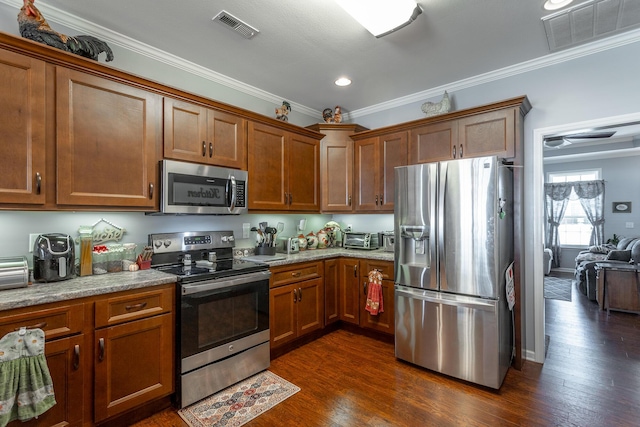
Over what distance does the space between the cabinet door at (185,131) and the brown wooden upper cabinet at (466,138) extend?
212 cm

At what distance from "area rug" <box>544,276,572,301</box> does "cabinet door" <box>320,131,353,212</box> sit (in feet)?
13.5

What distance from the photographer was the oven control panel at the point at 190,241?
2.55 metres

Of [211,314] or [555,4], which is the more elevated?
[555,4]

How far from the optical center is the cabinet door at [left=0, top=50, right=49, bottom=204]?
5.66ft

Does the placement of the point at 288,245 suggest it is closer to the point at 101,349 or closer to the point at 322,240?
the point at 322,240

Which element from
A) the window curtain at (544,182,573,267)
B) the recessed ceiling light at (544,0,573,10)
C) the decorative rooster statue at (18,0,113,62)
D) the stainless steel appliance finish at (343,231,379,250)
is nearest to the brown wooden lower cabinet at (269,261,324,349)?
the stainless steel appliance finish at (343,231,379,250)

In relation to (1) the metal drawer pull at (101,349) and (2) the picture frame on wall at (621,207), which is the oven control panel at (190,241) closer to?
(1) the metal drawer pull at (101,349)

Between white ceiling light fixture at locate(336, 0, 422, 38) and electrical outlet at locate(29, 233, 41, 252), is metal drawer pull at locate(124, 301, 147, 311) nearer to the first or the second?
electrical outlet at locate(29, 233, 41, 252)

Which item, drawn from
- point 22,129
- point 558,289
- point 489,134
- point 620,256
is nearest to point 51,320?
point 22,129

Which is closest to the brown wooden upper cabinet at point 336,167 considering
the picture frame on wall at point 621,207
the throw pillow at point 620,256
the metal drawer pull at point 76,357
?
the metal drawer pull at point 76,357

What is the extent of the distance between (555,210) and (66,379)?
31.0 feet

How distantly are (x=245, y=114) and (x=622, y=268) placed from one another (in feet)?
17.6

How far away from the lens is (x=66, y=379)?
1.68 metres

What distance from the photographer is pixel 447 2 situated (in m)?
2.06
